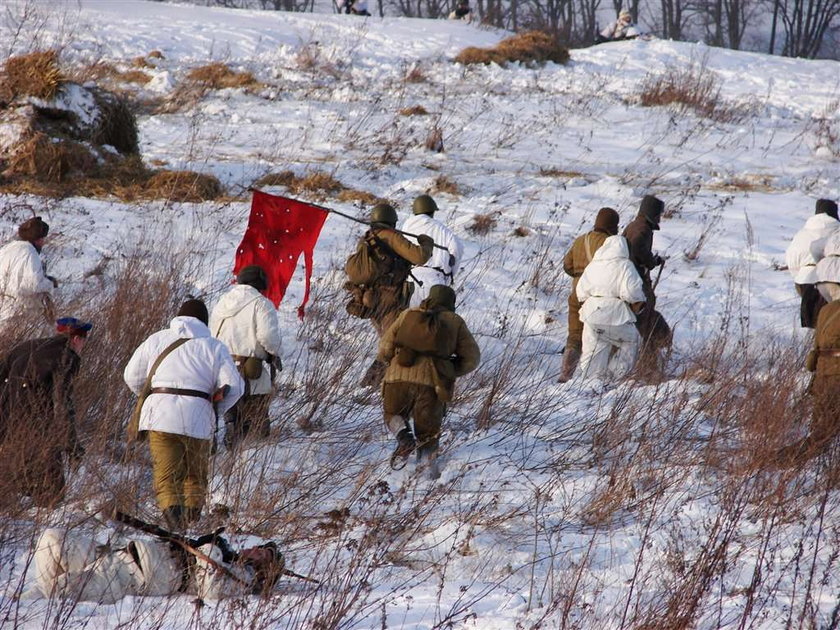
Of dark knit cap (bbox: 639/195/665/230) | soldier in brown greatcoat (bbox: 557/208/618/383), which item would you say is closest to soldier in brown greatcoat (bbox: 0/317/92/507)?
soldier in brown greatcoat (bbox: 557/208/618/383)

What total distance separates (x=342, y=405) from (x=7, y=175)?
721 centimetres

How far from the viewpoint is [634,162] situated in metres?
15.8

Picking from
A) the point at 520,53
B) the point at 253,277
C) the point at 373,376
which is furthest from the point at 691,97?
the point at 253,277

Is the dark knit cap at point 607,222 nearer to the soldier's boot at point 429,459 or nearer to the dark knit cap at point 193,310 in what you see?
the soldier's boot at point 429,459

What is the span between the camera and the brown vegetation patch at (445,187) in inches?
543

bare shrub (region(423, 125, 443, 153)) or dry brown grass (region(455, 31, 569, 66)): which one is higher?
dry brown grass (region(455, 31, 569, 66))

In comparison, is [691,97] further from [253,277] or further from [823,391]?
[253,277]

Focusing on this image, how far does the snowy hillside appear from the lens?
5234 mm

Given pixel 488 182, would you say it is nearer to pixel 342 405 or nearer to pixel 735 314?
pixel 735 314

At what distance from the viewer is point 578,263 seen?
9703 mm

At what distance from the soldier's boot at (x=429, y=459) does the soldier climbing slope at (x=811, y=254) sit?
4.31 meters

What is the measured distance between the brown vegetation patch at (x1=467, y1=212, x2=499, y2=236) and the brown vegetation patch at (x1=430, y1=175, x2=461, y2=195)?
1.07 m

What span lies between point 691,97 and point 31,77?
1135 cm

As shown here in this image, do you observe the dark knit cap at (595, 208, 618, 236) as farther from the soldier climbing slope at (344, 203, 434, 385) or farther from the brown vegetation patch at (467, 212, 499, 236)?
the brown vegetation patch at (467, 212, 499, 236)
